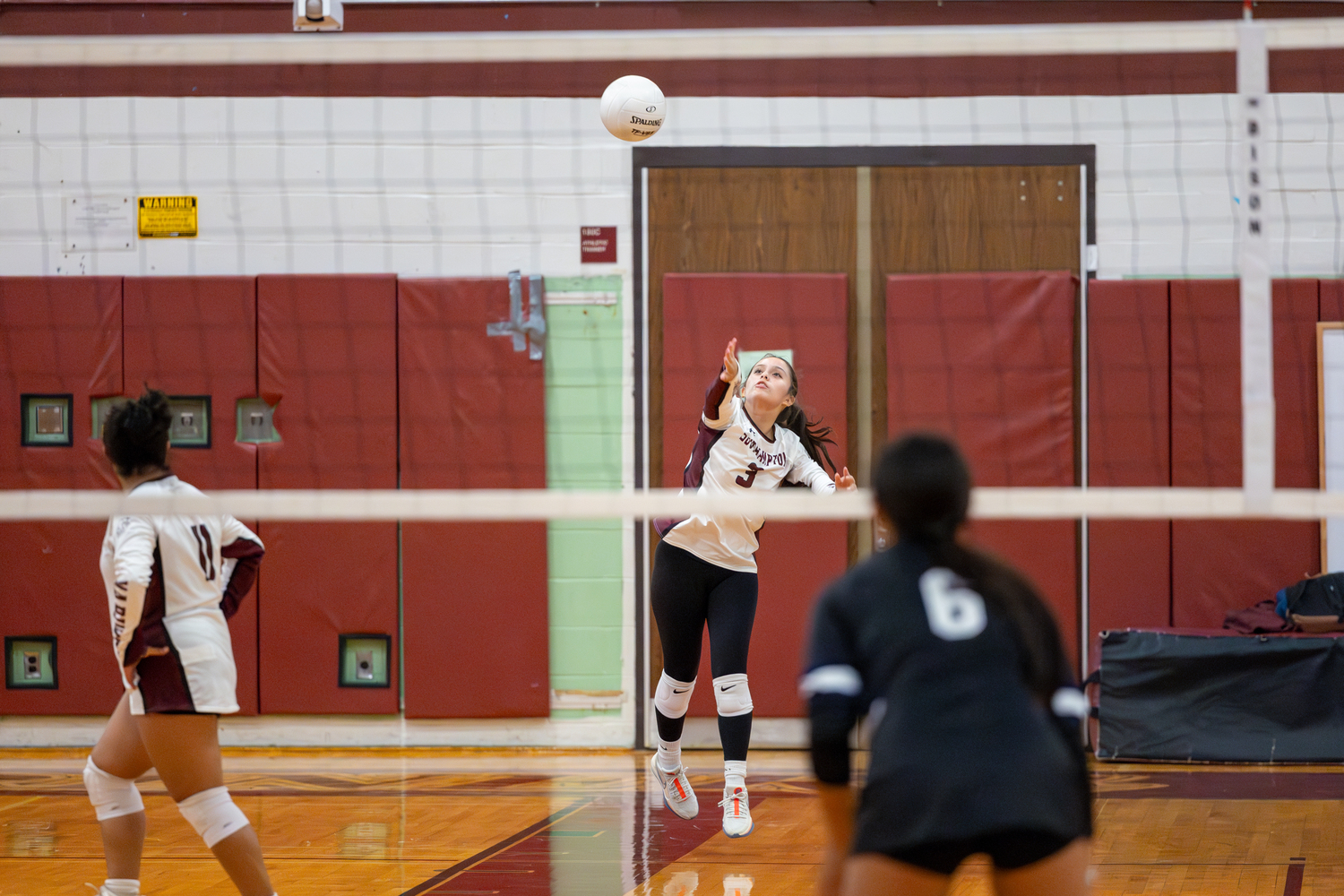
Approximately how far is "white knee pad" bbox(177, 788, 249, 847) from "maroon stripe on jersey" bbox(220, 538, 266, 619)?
0.49 metres

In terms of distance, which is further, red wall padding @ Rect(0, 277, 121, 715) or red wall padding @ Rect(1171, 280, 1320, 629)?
red wall padding @ Rect(0, 277, 121, 715)

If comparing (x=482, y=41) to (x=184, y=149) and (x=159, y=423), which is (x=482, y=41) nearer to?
(x=159, y=423)

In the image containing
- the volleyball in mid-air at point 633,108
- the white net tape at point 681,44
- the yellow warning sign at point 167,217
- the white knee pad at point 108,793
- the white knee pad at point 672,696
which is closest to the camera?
the white net tape at point 681,44

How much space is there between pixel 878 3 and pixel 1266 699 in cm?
433

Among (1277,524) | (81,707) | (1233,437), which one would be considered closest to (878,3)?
(1233,437)

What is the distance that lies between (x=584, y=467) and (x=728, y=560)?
2.91 metres

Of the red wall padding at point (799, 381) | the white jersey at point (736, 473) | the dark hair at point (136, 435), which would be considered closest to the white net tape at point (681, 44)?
the dark hair at point (136, 435)

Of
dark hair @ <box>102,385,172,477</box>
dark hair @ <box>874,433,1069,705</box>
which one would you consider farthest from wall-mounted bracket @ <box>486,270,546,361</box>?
dark hair @ <box>874,433,1069,705</box>

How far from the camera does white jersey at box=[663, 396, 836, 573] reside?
16.1 feet

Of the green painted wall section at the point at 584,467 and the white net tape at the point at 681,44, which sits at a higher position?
the white net tape at the point at 681,44

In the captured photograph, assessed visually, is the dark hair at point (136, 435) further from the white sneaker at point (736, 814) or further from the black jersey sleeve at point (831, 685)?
the white sneaker at point (736, 814)

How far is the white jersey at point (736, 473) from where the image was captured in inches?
193

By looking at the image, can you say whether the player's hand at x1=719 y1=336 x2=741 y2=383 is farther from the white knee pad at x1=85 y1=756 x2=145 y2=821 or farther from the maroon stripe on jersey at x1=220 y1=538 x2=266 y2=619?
the white knee pad at x1=85 y1=756 x2=145 y2=821

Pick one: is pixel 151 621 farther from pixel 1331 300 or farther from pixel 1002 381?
pixel 1331 300
